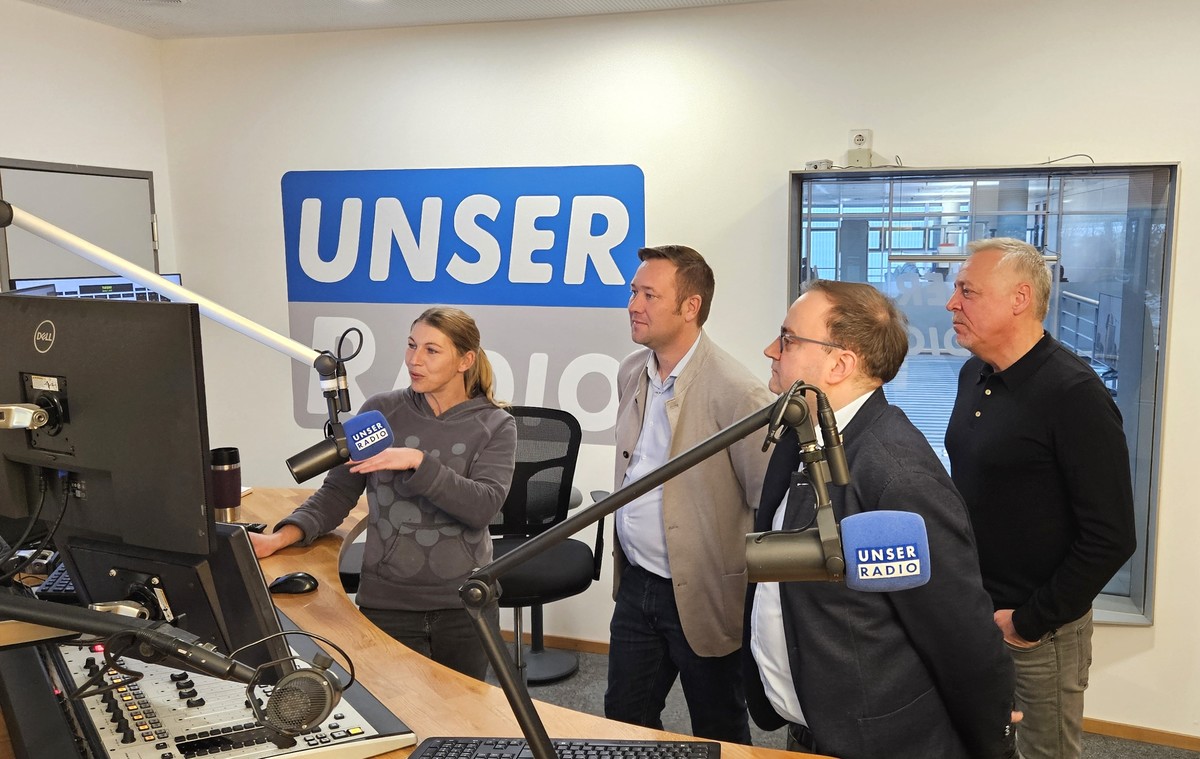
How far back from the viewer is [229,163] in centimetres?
468

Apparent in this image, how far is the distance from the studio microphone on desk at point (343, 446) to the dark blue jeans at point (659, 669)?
3.28 ft

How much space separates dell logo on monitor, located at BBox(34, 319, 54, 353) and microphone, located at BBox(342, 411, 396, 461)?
540 millimetres

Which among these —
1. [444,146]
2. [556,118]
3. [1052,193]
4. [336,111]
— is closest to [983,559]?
[1052,193]

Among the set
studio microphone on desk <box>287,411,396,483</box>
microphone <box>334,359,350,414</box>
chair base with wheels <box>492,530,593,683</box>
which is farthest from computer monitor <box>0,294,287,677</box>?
chair base with wheels <box>492,530,593,683</box>

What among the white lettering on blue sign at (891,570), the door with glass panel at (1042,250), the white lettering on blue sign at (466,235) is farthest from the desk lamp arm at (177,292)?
the white lettering on blue sign at (466,235)

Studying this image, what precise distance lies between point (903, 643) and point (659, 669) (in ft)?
3.65

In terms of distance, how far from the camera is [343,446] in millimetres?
1758

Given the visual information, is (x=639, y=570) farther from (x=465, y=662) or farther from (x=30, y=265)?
(x=30, y=265)

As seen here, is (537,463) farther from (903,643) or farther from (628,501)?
(628,501)

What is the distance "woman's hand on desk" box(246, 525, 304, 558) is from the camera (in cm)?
268

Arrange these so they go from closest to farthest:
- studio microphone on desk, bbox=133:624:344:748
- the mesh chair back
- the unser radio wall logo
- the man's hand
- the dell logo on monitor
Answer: studio microphone on desk, bbox=133:624:344:748 < the dell logo on monitor < the man's hand < the mesh chair back < the unser radio wall logo

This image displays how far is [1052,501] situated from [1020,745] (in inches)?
27.0

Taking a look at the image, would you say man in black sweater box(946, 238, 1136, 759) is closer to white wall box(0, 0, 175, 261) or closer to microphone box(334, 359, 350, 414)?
microphone box(334, 359, 350, 414)

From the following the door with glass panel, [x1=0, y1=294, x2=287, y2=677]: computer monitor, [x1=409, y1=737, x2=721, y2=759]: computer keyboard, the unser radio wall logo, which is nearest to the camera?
[x1=0, y1=294, x2=287, y2=677]: computer monitor
